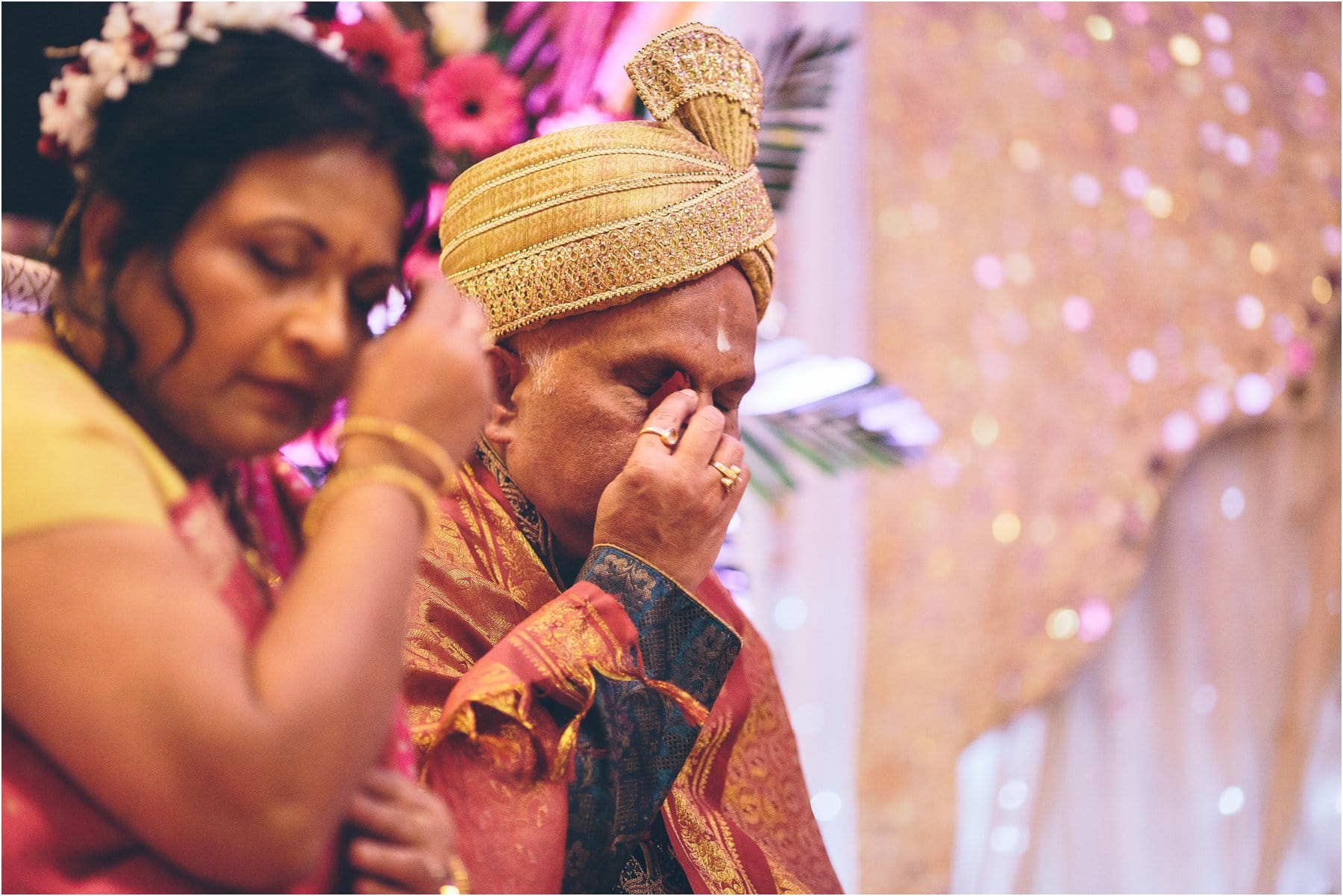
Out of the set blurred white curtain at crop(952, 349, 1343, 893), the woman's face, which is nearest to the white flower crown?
the woman's face

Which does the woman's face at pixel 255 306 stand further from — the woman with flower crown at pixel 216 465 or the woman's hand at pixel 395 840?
the woman's hand at pixel 395 840

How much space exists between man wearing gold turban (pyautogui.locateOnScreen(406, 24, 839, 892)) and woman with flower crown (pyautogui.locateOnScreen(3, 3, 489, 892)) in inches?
13.7

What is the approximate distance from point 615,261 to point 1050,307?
3.12 meters

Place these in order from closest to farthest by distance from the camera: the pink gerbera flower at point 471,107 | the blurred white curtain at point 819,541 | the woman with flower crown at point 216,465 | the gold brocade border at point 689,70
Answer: the woman with flower crown at point 216,465
the gold brocade border at point 689,70
the pink gerbera flower at point 471,107
the blurred white curtain at point 819,541

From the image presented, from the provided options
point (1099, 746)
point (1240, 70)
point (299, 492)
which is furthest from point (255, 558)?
point (1240, 70)

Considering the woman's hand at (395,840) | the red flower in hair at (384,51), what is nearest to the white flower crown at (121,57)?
the red flower in hair at (384,51)

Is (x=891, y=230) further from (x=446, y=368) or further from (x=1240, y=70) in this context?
(x=446, y=368)

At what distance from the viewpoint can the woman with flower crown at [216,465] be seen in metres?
0.76

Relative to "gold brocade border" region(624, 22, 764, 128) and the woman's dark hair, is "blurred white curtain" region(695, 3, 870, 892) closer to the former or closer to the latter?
"gold brocade border" region(624, 22, 764, 128)

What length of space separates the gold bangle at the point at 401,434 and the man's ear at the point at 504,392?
2.80 ft

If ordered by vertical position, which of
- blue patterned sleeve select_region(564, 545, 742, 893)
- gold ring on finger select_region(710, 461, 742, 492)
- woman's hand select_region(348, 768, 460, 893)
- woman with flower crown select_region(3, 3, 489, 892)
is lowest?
blue patterned sleeve select_region(564, 545, 742, 893)

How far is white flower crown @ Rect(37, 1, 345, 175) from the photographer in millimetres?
895

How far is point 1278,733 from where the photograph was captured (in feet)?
15.1

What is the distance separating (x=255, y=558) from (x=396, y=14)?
5.47 ft
